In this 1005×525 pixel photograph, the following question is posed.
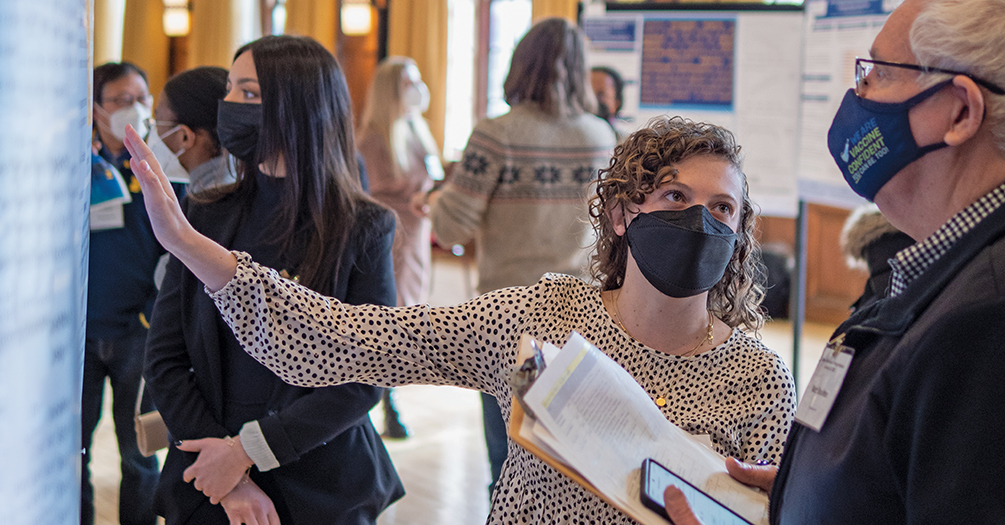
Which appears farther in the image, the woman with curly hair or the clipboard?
the woman with curly hair

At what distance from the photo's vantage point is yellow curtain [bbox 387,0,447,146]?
9.70 meters

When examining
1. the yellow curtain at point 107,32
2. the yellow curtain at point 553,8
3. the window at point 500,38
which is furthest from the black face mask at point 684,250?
the window at point 500,38

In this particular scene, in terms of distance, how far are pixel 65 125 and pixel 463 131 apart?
9696 mm

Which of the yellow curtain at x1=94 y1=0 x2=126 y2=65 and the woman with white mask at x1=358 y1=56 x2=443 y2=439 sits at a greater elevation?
the yellow curtain at x1=94 y1=0 x2=126 y2=65

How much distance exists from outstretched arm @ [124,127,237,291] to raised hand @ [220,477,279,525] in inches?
19.8

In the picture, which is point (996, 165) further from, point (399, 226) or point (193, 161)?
point (193, 161)

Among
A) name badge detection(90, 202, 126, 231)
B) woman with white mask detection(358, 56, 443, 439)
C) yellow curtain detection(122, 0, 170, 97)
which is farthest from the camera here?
yellow curtain detection(122, 0, 170, 97)

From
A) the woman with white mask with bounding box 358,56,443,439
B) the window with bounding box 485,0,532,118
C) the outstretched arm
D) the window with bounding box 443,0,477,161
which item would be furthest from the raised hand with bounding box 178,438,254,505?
the window with bounding box 443,0,477,161

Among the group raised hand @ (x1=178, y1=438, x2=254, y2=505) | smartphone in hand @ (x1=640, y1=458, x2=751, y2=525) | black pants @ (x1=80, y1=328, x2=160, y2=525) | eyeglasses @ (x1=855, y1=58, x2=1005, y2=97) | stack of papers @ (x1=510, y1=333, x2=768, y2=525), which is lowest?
black pants @ (x1=80, y1=328, x2=160, y2=525)

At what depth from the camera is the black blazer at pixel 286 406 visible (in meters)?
1.51

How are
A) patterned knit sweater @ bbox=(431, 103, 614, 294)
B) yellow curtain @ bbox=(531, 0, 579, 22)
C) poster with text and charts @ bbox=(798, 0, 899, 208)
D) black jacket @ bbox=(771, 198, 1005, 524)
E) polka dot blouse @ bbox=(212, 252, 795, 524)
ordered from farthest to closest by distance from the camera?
yellow curtain @ bbox=(531, 0, 579, 22) → poster with text and charts @ bbox=(798, 0, 899, 208) → patterned knit sweater @ bbox=(431, 103, 614, 294) → polka dot blouse @ bbox=(212, 252, 795, 524) → black jacket @ bbox=(771, 198, 1005, 524)

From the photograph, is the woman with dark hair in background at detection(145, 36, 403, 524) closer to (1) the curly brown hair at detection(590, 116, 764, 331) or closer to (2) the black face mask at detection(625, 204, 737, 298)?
(1) the curly brown hair at detection(590, 116, 764, 331)

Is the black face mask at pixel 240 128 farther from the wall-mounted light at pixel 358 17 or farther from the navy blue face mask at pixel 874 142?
the wall-mounted light at pixel 358 17

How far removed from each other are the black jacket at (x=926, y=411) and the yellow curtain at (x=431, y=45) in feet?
29.8
